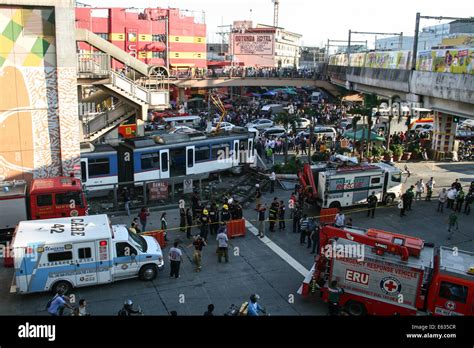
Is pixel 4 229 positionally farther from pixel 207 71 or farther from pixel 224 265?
pixel 207 71

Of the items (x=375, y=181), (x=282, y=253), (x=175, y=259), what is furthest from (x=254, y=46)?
(x=175, y=259)

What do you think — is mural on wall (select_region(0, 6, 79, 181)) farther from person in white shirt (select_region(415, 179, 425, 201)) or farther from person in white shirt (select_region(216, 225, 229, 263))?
person in white shirt (select_region(415, 179, 425, 201))

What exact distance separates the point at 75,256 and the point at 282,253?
7.84m

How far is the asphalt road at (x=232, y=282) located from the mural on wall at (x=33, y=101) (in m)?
4.60

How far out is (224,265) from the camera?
17.2 meters

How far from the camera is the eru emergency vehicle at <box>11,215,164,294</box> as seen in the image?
13984mm

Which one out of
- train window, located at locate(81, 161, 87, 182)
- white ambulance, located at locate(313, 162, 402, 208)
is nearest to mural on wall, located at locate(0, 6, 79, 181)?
train window, located at locate(81, 161, 87, 182)

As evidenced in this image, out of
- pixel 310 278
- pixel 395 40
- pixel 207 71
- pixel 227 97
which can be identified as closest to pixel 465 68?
pixel 310 278

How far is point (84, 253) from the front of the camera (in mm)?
14391

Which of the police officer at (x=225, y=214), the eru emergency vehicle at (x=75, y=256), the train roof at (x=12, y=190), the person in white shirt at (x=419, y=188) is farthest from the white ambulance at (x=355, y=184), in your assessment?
the train roof at (x=12, y=190)

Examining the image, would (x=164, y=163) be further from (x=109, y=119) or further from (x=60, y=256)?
(x=60, y=256)

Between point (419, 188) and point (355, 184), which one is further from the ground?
point (355, 184)

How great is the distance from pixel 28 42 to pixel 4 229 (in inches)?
346

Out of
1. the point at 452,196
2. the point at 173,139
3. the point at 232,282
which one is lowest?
the point at 232,282
